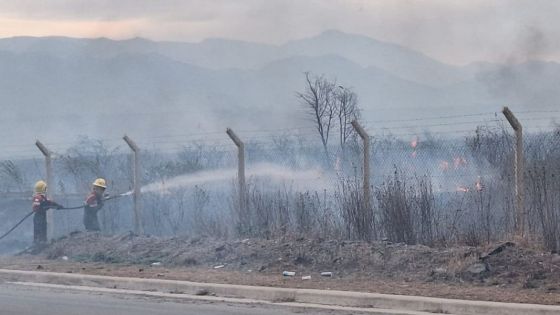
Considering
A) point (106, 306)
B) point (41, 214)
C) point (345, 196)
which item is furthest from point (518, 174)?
point (41, 214)

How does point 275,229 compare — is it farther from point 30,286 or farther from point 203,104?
point 203,104

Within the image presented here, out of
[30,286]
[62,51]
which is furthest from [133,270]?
[62,51]

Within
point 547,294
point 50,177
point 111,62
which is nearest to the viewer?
point 547,294

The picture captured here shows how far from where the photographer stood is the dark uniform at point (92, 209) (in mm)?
20344

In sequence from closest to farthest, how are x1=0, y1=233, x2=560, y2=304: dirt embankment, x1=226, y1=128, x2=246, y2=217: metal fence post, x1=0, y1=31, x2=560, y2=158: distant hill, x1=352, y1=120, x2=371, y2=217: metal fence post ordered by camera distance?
1. x1=0, y1=233, x2=560, y2=304: dirt embankment
2. x1=352, y1=120, x2=371, y2=217: metal fence post
3. x1=226, y1=128, x2=246, y2=217: metal fence post
4. x1=0, y1=31, x2=560, y2=158: distant hill

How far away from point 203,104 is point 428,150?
45.5 meters

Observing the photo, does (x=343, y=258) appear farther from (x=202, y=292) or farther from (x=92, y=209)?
(x=92, y=209)

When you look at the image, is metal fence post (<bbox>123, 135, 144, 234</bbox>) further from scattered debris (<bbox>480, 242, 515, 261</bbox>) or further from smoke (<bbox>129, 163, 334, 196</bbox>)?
scattered debris (<bbox>480, 242, 515, 261</bbox>)

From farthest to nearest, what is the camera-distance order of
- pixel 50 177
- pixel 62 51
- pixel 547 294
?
pixel 62 51 < pixel 50 177 < pixel 547 294

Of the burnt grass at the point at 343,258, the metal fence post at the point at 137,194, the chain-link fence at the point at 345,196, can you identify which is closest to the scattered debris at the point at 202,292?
the burnt grass at the point at 343,258

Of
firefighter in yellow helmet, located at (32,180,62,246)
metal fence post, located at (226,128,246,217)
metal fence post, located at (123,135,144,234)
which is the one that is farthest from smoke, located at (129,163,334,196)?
metal fence post, located at (226,128,246,217)

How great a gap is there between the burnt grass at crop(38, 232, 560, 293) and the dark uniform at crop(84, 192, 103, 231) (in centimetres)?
191

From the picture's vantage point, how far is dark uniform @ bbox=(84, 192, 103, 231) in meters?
20.3

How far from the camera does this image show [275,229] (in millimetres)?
16688
